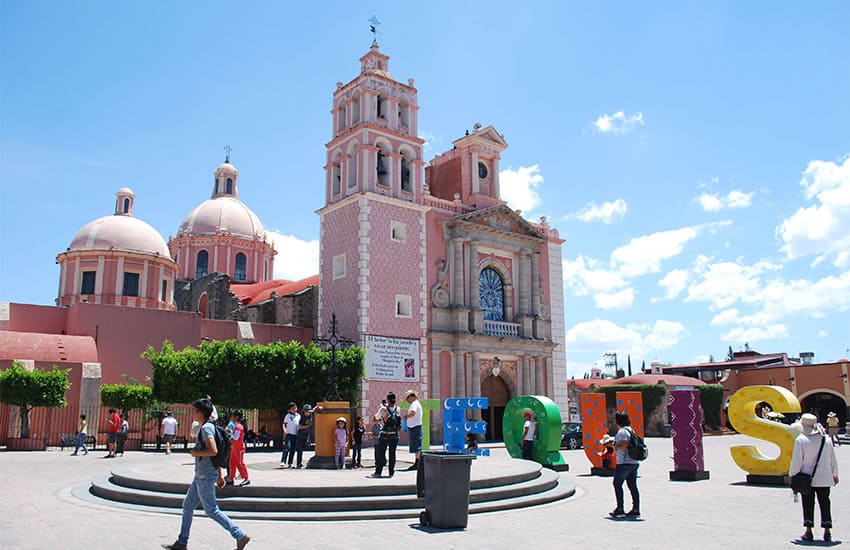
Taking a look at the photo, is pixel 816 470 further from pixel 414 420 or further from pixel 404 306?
pixel 404 306

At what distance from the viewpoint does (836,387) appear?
148 feet

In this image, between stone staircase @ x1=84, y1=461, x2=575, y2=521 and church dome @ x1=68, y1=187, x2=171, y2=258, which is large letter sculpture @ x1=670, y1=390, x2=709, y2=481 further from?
church dome @ x1=68, y1=187, x2=171, y2=258

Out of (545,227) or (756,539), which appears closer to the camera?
(756,539)

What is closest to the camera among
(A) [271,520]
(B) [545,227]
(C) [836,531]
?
(C) [836,531]

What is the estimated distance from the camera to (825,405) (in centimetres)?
4666

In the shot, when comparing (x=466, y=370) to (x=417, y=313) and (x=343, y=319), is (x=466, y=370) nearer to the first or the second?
(x=417, y=313)

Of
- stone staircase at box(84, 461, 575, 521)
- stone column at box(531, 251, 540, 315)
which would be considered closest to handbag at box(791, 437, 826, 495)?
stone staircase at box(84, 461, 575, 521)

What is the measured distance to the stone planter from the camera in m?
22.8

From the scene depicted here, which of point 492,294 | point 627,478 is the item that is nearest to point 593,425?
point 627,478

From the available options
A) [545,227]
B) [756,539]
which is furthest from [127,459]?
[545,227]

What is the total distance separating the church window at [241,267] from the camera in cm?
4712

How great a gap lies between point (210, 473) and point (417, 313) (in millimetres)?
23156

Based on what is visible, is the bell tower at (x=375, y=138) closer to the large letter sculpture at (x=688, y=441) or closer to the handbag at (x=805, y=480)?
the large letter sculpture at (x=688, y=441)

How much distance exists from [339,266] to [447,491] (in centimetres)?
2230
